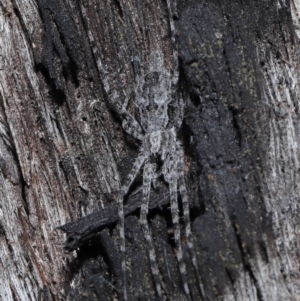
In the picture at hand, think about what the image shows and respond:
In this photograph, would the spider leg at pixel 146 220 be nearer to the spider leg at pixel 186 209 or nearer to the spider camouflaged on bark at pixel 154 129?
the spider camouflaged on bark at pixel 154 129

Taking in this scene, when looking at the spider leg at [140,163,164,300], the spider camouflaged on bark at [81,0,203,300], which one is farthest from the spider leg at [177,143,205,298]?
the spider leg at [140,163,164,300]

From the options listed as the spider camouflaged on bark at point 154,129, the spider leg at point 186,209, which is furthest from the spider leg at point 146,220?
the spider leg at point 186,209

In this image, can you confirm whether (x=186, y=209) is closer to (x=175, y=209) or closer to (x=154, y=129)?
(x=175, y=209)

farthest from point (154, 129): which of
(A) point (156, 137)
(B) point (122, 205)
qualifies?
(B) point (122, 205)

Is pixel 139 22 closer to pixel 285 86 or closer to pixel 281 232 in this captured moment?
pixel 285 86

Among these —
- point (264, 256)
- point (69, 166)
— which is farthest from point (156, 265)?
point (69, 166)

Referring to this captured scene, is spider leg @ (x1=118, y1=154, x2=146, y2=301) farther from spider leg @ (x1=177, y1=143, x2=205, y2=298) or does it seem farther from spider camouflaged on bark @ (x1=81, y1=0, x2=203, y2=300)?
spider leg @ (x1=177, y1=143, x2=205, y2=298)
